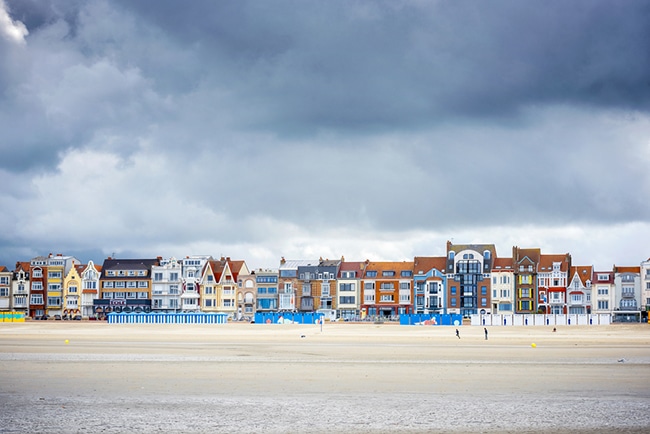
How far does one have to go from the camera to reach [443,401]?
2284 centimetres

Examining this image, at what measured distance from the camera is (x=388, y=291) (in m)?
126

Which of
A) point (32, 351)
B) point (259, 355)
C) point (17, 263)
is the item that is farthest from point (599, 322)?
point (17, 263)

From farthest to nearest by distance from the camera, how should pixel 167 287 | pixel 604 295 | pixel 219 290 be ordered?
pixel 167 287, pixel 219 290, pixel 604 295

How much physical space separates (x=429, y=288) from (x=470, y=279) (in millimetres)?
6468

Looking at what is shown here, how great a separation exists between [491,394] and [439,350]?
67.7 ft

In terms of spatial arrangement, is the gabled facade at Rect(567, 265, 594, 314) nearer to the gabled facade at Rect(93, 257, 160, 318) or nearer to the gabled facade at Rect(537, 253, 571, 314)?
the gabled facade at Rect(537, 253, 571, 314)

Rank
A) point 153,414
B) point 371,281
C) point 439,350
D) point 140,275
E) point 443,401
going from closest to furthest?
point 153,414 < point 443,401 < point 439,350 < point 371,281 < point 140,275

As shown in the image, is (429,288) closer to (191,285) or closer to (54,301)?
(191,285)

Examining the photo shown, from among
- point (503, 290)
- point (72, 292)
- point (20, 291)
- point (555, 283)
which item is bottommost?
point (72, 292)

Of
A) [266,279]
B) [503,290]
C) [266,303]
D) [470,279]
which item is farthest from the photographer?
[266,279]

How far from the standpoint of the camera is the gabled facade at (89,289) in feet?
444

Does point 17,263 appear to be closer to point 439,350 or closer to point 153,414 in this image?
point 439,350

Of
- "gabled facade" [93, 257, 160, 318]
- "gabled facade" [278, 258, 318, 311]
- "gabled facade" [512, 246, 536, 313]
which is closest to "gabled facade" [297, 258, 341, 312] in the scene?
"gabled facade" [278, 258, 318, 311]

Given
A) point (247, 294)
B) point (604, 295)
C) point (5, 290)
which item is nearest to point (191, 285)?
point (247, 294)
